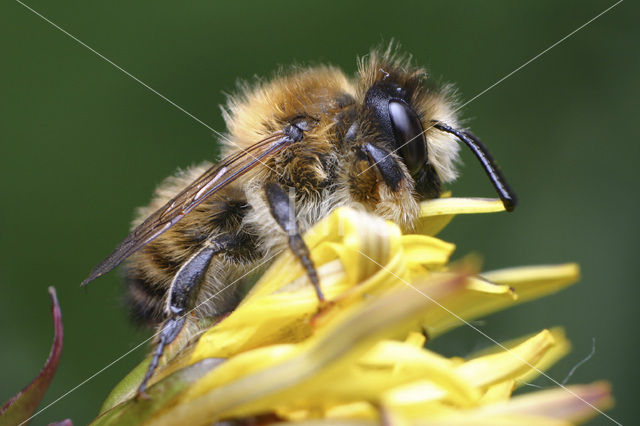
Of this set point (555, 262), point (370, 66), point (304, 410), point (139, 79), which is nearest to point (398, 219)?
point (370, 66)

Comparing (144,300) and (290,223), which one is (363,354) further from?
(144,300)

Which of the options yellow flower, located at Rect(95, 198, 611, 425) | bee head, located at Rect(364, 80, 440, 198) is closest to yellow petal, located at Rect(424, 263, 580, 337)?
yellow flower, located at Rect(95, 198, 611, 425)

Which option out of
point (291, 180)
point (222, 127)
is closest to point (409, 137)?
point (291, 180)

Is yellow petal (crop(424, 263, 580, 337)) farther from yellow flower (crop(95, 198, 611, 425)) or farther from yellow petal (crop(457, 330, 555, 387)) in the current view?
yellow petal (crop(457, 330, 555, 387))

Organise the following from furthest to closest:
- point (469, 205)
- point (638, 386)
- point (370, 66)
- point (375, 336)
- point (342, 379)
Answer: point (638, 386), point (370, 66), point (469, 205), point (342, 379), point (375, 336)

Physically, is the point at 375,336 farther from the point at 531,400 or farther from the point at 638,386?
the point at 638,386

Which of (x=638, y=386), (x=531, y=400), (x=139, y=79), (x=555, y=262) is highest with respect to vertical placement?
(x=139, y=79)
